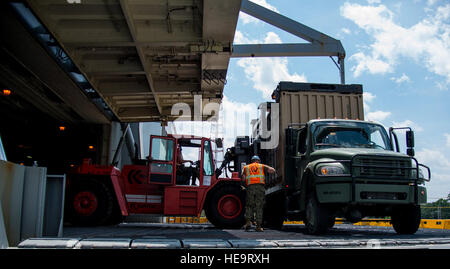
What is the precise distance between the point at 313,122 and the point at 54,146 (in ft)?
58.8

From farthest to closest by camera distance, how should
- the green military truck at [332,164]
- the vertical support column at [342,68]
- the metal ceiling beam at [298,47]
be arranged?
the vertical support column at [342,68] < the metal ceiling beam at [298,47] < the green military truck at [332,164]

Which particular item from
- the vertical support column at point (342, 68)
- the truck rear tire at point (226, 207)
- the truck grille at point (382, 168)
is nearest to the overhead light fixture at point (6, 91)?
the truck rear tire at point (226, 207)

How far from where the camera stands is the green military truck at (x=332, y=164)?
7066 mm

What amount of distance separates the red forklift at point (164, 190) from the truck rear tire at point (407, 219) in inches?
145

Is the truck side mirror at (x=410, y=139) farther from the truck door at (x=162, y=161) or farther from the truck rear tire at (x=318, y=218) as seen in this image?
the truck door at (x=162, y=161)

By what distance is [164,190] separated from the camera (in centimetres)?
1007

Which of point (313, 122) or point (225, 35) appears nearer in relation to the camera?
point (313, 122)

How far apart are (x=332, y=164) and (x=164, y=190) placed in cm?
449

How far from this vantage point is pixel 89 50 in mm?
10789

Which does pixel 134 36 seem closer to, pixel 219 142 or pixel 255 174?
pixel 219 142

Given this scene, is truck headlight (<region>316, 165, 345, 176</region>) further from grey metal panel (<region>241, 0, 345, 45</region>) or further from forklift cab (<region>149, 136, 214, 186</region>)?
grey metal panel (<region>241, 0, 345, 45</region>)
